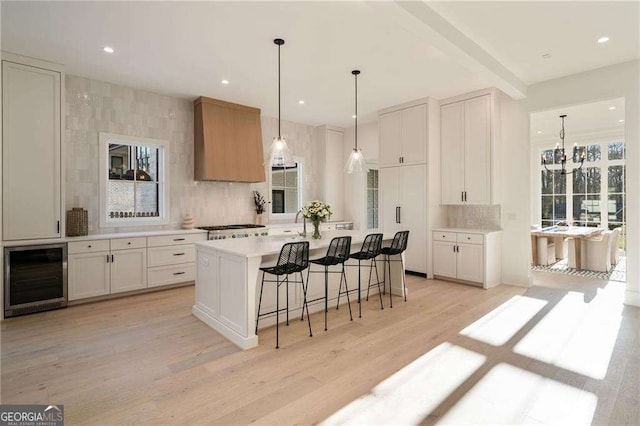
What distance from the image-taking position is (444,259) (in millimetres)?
5660

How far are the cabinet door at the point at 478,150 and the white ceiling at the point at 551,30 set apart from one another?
939 millimetres

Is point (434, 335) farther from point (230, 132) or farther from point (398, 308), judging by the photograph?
point (230, 132)

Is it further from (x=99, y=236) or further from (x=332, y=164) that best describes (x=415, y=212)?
(x=99, y=236)

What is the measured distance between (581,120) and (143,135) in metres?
8.48

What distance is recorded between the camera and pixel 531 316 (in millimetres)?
3867

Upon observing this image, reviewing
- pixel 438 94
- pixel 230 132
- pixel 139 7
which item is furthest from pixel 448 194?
pixel 139 7

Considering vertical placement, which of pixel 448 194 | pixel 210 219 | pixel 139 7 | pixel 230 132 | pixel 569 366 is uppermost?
pixel 139 7

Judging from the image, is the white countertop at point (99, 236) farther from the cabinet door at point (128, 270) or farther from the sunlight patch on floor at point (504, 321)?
the sunlight patch on floor at point (504, 321)

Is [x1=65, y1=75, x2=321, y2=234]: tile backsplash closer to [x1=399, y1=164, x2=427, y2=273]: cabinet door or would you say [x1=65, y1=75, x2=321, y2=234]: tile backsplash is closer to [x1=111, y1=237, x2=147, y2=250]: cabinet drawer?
[x1=111, y1=237, x2=147, y2=250]: cabinet drawer

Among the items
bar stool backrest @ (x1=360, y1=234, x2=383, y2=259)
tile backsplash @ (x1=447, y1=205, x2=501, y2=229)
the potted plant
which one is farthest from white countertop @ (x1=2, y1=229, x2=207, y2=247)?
tile backsplash @ (x1=447, y1=205, x2=501, y2=229)

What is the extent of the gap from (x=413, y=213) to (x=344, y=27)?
11.5 feet

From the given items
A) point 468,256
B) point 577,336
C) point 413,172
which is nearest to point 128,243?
point 413,172

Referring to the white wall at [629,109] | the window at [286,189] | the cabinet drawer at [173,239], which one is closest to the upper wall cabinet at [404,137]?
the window at [286,189]

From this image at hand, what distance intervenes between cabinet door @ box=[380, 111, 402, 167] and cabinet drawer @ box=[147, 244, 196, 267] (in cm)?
376
